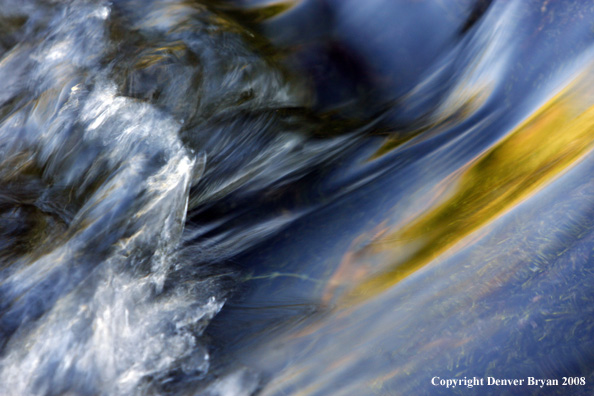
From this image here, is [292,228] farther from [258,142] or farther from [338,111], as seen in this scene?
[338,111]

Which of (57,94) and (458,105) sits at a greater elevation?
(458,105)

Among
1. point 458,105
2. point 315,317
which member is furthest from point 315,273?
point 458,105

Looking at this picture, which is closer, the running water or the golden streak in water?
the running water

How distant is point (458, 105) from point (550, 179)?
629mm

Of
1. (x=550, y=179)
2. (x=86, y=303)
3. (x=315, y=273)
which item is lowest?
(x=86, y=303)

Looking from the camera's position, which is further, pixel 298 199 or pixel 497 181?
pixel 298 199

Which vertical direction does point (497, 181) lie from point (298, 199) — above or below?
above

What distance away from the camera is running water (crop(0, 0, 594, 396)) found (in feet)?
6.00

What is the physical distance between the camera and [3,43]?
312cm

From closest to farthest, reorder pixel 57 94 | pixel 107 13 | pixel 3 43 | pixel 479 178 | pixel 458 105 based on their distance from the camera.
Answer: pixel 479 178 < pixel 458 105 < pixel 57 94 < pixel 107 13 < pixel 3 43

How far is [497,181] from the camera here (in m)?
2.06

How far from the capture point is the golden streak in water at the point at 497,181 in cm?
196

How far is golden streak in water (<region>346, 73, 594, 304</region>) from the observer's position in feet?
6.44

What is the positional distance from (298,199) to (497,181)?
90 centimetres
